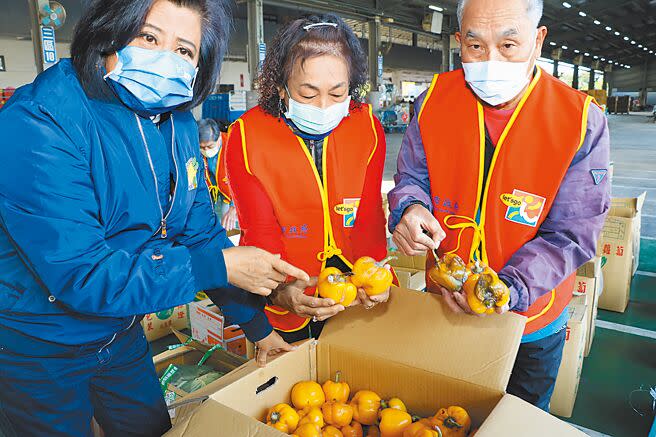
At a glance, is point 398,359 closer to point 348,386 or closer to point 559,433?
point 348,386

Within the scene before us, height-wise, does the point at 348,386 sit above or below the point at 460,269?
below

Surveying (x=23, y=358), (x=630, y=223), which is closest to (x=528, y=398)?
(x=23, y=358)

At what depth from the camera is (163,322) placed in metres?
3.86

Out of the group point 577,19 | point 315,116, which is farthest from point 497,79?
point 577,19

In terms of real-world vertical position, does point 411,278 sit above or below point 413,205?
below

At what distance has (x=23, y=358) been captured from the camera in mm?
1266

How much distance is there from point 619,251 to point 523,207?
9.88ft

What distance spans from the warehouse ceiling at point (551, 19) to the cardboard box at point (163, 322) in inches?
393

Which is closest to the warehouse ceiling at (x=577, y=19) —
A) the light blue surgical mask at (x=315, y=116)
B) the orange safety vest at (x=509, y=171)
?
the light blue surgical mask at (x=315, y=116)

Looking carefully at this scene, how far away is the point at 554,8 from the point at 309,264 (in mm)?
24138

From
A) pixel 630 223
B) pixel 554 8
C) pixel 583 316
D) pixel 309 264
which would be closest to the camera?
pixel 309 264

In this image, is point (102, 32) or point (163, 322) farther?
point (163, 322)

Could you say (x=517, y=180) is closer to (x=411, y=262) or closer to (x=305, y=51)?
(x=305, y=51)

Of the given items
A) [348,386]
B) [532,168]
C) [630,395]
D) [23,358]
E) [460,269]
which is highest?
[532,168]
